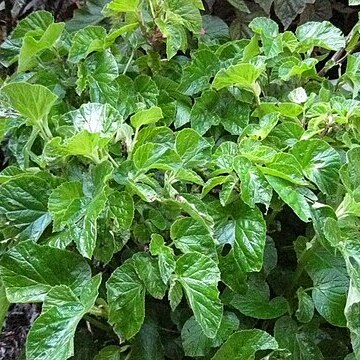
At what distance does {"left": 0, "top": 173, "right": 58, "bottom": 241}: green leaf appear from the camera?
25.5 inches

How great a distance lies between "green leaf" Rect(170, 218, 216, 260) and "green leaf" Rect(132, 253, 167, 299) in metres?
0.03

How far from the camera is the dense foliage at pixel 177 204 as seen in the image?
0.61 m

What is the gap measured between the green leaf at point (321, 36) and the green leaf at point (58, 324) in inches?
18.6

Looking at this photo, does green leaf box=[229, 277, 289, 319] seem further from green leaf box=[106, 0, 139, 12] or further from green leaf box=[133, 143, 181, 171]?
green leaf box=[106, 0, 139, 12]

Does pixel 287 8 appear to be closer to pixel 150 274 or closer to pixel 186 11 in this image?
pixel 186 11

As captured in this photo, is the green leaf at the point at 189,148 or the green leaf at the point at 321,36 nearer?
the green leaf at the point at 189,148

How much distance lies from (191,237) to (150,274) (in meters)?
0.06

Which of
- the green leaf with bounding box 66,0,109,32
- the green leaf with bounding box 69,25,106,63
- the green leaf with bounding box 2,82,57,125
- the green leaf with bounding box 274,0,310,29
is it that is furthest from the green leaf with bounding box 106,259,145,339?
the green leaf with bounding box 274,0,310,29

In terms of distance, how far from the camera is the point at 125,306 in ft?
2.00

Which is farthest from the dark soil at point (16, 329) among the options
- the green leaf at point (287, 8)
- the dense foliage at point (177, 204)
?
the green leaf at point (287, 8)

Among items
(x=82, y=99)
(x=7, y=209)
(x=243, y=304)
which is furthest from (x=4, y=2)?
(x=243, y=304)

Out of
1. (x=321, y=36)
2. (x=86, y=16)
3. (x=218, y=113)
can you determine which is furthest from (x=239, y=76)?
(x=86, y=16)

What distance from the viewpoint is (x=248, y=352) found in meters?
0.63

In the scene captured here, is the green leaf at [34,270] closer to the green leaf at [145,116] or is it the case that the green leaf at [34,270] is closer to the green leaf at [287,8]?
the green leaf at [145,116]
